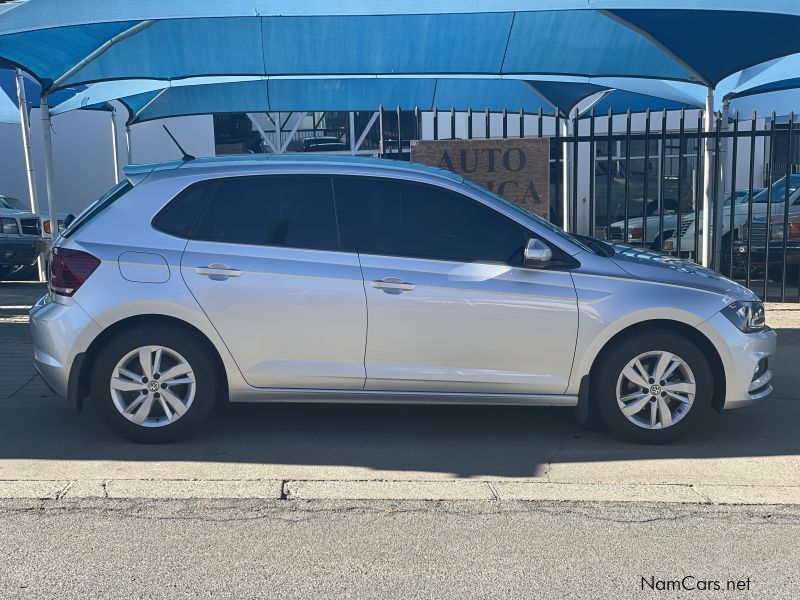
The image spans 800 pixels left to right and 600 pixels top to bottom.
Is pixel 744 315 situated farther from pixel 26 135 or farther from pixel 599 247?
pixel 26 135

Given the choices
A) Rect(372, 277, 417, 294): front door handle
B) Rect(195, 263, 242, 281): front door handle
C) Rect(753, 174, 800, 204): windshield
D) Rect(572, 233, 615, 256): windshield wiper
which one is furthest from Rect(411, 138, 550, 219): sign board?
Rect(753, 174, 800, 204): windshield

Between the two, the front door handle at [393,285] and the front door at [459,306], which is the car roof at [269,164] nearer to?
the front door at [459,306]

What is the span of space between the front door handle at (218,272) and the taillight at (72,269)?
642 millimetres

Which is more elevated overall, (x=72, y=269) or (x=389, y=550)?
(x=72, y=269)

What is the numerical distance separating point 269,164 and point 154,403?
1.68 metres

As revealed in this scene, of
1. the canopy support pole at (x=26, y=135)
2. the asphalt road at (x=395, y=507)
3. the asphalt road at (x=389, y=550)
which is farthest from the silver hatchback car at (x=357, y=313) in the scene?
the canopy support pole at (x=26, y=135)

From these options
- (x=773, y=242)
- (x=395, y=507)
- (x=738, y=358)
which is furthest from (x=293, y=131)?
(x=395, y=507)

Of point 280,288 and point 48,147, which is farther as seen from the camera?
point 48,147

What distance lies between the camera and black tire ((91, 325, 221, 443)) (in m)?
5.18

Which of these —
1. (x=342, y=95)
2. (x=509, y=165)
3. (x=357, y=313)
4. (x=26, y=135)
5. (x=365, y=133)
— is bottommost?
(x=357, y=313)

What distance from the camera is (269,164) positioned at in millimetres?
5516

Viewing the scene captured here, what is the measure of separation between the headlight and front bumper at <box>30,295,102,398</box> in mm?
3909

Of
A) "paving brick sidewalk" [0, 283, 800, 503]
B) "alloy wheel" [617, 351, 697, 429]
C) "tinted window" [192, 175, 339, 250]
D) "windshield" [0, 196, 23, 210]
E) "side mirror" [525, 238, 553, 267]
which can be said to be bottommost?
"paving brick sidewalk" [0, 283, 800, 503]

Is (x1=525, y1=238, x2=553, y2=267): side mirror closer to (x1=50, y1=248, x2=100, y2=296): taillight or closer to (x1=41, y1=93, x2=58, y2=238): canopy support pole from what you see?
(x1=50, y1=248, x2=100, y2=296): taillight
